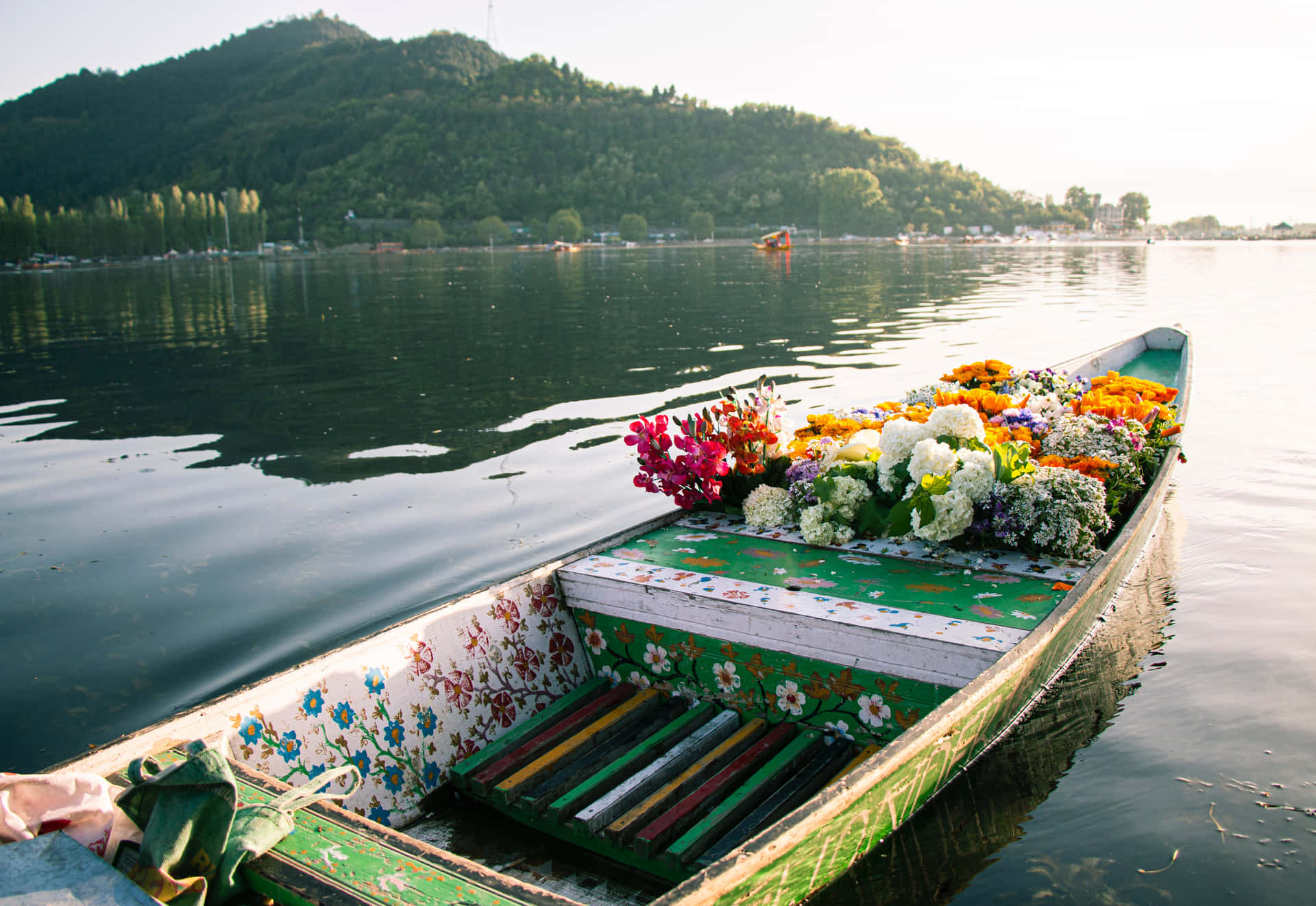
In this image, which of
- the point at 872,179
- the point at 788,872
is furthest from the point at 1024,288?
the point at 872,179

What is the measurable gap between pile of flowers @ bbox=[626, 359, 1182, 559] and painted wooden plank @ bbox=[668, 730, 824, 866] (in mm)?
1476

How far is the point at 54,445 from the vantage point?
1280cm

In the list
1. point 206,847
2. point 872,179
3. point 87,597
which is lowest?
point 87,597

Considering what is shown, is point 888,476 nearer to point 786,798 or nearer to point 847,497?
point 847,497

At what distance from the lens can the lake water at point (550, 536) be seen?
4.34 meters

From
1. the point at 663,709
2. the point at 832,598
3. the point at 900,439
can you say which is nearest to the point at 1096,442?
the point at 900,439

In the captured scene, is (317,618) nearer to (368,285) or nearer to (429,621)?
(429,621)

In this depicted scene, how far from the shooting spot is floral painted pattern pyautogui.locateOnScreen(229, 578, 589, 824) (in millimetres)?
3596

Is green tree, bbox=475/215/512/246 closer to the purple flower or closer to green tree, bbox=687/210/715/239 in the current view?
green tree, bbox=687/210/715/239

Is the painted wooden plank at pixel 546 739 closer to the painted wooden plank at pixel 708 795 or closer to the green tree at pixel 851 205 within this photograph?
the painted wooden plank at pixel 708 795

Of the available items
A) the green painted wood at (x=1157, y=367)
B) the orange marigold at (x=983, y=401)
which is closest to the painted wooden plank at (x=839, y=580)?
the orange marigold at (x=983, y=401)

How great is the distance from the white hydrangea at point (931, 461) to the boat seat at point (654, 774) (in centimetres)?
172

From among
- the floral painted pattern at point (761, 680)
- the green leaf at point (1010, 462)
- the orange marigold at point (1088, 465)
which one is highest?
the green leaf at point (1010, 462)

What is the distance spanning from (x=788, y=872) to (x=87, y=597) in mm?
6767
